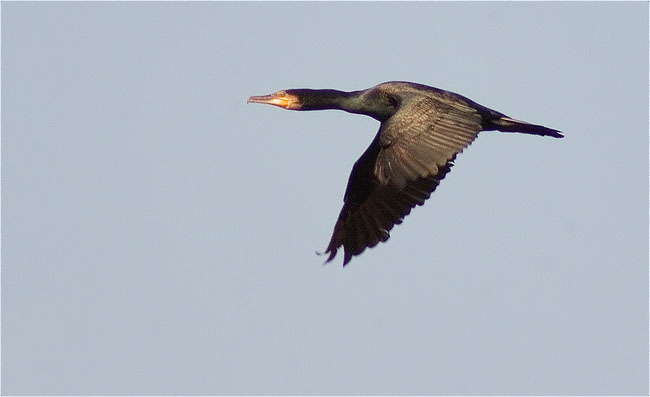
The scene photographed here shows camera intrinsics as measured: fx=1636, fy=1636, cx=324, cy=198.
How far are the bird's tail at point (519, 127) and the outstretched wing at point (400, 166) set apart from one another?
75 centimetres

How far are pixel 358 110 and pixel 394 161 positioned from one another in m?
2.67

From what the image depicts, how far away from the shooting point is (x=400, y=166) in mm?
16047

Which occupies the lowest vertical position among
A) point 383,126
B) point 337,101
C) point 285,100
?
point 383,126

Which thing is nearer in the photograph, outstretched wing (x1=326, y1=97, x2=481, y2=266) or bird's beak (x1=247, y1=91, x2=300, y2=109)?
outstretched wing (x1=326, y1=97, x2=481, y2=266)

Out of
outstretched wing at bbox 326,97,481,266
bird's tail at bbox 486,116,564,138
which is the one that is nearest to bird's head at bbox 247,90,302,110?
outstretched wing at bbox 326,97,481,266

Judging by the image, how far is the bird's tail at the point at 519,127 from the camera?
59.9 ft

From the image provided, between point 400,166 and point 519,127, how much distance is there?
278 cm

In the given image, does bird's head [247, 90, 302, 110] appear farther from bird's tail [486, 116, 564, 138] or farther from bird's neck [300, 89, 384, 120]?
bird's tail [486, 116, 564, 138]

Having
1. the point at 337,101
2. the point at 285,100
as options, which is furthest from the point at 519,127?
the point at 285,100

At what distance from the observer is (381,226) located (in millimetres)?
18688

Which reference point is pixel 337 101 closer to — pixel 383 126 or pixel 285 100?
pixel 285 100

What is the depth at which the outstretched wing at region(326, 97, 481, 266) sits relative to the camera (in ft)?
52.9

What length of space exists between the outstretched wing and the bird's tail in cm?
75

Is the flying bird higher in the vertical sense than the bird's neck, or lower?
lower
